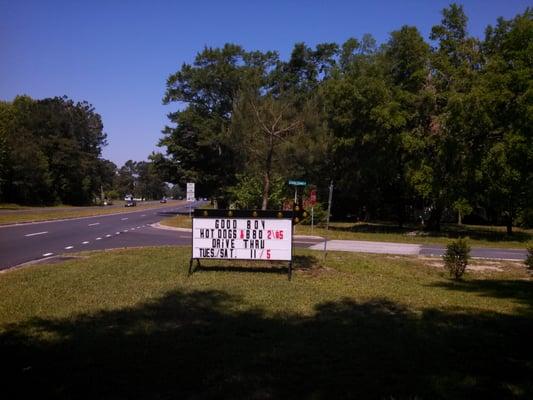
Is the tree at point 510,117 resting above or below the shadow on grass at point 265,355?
above

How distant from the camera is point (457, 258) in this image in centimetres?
1291

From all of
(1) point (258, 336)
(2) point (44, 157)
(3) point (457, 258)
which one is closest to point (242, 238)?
(3) point (457, 258)

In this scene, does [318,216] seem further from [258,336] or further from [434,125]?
[258,336]

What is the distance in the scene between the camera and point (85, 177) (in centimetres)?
9544

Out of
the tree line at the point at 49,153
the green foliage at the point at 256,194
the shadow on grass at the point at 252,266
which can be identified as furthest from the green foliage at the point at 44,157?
the shadow on grass at the point at 252,266

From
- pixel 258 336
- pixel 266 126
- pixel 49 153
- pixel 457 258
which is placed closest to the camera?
pixel 258 336

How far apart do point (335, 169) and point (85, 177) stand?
66.4m

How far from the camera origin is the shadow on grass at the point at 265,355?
4.44m

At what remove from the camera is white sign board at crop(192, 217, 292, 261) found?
12.0 metres

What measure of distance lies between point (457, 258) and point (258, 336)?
26.7ft

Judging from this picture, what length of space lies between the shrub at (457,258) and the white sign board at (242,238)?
4.10 m

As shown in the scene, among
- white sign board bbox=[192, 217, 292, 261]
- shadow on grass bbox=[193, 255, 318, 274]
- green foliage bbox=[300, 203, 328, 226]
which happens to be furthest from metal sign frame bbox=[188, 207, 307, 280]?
green foliage bbox=[300, 203, 328, 226]

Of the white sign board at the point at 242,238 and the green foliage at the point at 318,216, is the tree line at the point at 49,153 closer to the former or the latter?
the green foliage at the point at 318,216

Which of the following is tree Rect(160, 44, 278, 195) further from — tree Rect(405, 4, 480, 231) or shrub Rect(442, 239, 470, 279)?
shrub Rect(442, 239, 470, 279)
